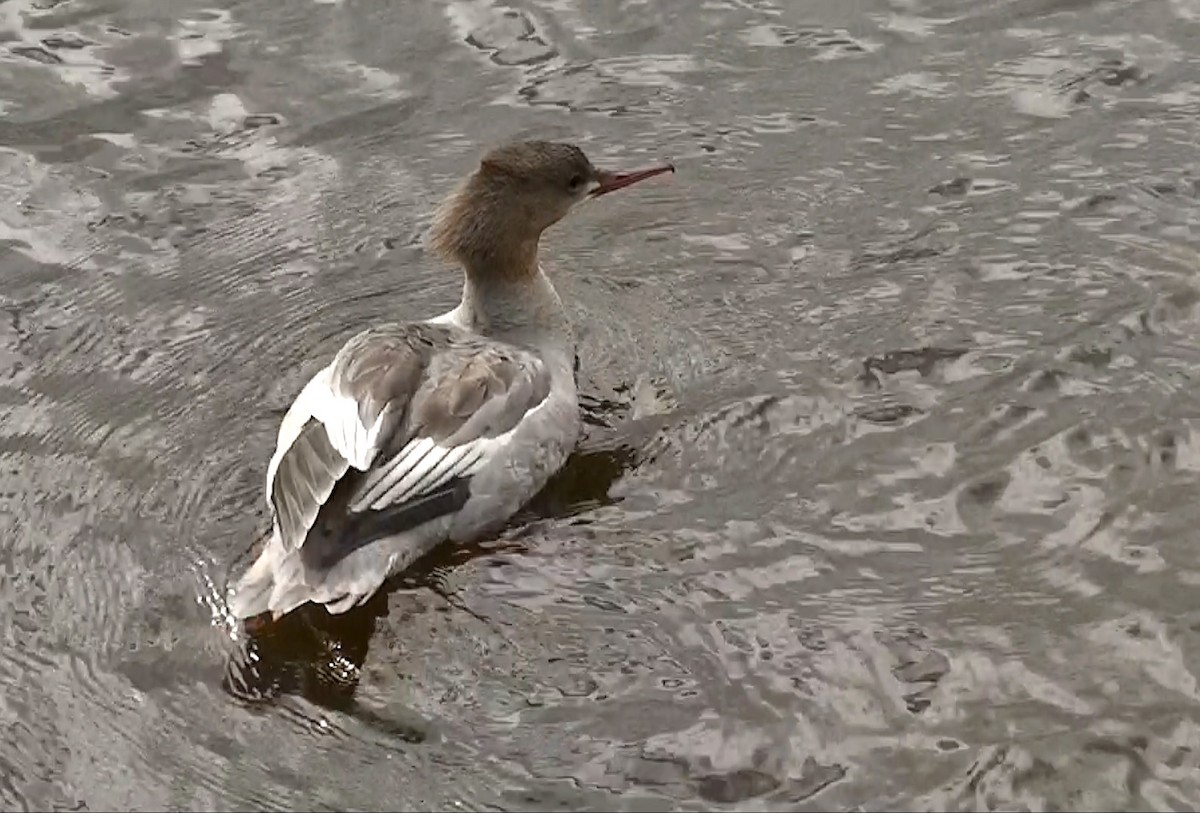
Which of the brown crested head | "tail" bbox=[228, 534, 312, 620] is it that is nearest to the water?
Result: "tail" bbox=[228, 534, 312, 620]

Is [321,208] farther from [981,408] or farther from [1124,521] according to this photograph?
[1124,521]

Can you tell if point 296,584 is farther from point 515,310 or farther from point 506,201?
point 506,201

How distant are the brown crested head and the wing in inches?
20.6

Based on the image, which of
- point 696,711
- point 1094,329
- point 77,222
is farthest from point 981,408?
point 77,222

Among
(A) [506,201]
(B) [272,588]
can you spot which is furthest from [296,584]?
(A) [506,201]

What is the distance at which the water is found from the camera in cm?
594

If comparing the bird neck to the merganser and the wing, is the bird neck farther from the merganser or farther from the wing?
the wing

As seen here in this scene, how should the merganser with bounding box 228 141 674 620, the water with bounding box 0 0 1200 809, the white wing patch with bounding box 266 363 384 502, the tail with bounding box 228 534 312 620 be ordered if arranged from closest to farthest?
the water with bounding box 0 0 1200 809 → the tail with bounding box 228 534 312 620 → the merganser with bounding box 228 141 674 620 → the white wing patch with bounding box 266 363 384 502

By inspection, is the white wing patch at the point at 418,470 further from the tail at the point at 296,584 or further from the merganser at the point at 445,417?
the tail at the point at 296,584

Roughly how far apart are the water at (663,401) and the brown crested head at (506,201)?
57cm

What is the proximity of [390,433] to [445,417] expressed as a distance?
10.5 inches

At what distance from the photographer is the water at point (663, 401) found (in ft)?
19.5

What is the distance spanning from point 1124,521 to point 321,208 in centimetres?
412

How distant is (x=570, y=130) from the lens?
31.2ft
